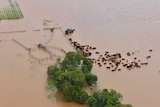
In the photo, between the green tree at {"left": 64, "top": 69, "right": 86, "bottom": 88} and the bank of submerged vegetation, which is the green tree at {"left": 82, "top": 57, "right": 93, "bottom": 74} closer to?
the bank of submerged vegetation

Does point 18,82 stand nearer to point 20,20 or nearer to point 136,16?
point 20,20

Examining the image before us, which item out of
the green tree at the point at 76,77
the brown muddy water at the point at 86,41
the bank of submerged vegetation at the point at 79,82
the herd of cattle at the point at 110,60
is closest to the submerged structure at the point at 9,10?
the brown muddy water at the point at 86,41

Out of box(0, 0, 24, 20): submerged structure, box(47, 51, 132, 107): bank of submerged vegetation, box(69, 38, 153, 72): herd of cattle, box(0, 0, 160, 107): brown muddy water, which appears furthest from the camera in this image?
box(0, 0, 24, 20): submerged structure

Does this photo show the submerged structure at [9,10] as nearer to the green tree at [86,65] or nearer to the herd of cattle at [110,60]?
the herd of cattle at [110,60]

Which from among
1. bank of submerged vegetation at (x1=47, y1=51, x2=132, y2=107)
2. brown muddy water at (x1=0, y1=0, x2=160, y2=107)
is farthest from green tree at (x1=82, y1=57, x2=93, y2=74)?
brown muddy water at (x1=0, y1=0, x2=160, y2=107)

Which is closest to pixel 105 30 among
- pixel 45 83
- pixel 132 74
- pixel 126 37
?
pixel 126 37
